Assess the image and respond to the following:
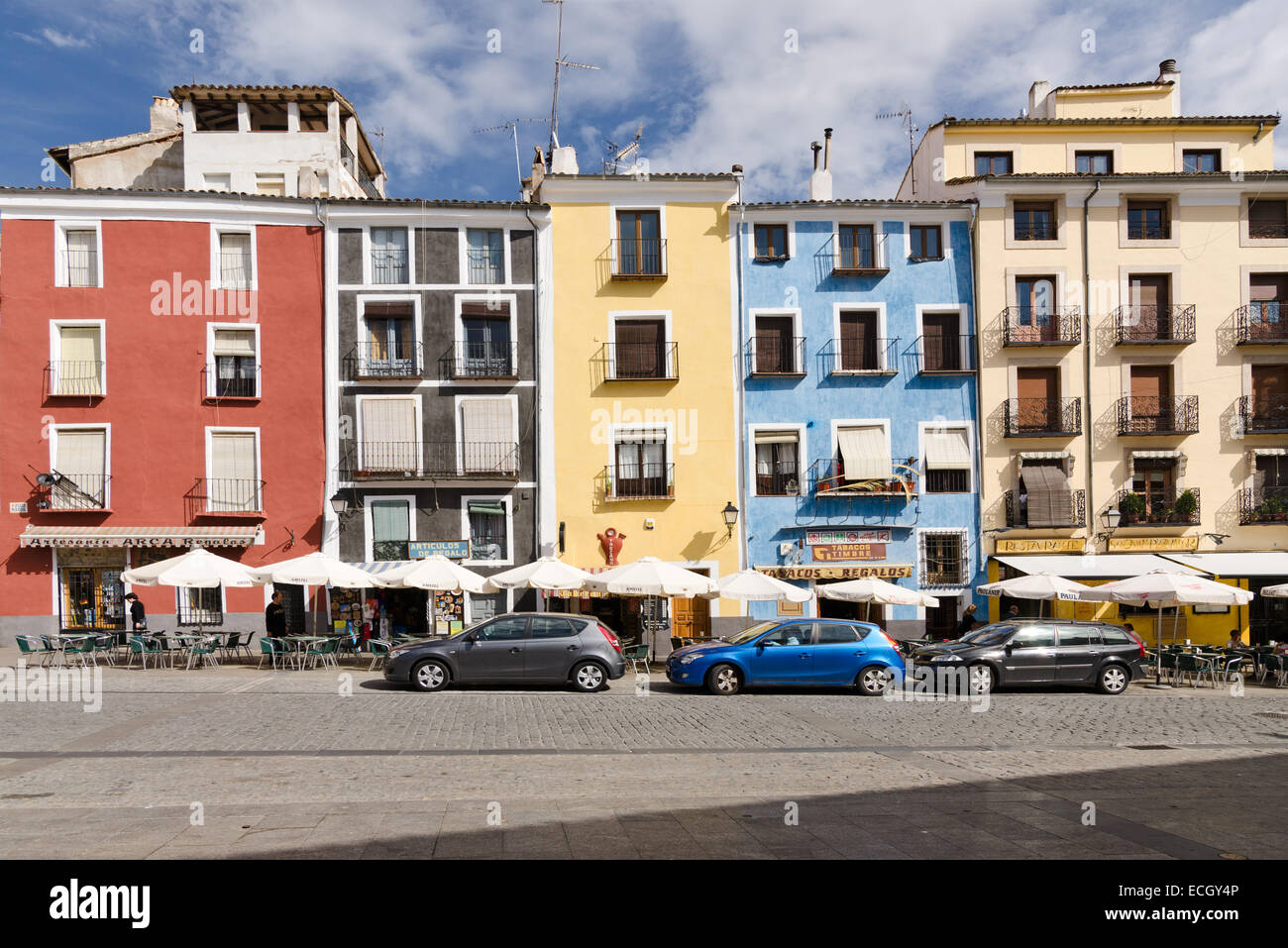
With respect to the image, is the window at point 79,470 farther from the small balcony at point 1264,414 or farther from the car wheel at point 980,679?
the small balcony at point 1264,414

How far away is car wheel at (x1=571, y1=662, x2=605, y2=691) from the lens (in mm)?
18031

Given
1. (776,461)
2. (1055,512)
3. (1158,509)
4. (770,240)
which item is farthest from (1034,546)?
(770,240)

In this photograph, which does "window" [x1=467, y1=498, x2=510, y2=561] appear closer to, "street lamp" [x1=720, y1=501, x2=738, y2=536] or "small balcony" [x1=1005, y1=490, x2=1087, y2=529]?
"street lamp" [x1=720, y1=501, x2=738, y2=536]

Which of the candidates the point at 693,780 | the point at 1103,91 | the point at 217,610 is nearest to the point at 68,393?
the point at 217,610

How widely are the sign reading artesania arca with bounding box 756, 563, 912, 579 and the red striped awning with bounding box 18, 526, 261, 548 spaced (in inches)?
575

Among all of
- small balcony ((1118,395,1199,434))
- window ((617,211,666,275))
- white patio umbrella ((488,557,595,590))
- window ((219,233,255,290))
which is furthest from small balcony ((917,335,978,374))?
window ((219,233,255,290))

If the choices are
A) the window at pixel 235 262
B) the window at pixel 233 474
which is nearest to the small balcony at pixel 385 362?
the window at pixel 233 474

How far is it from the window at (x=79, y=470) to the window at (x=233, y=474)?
274cm

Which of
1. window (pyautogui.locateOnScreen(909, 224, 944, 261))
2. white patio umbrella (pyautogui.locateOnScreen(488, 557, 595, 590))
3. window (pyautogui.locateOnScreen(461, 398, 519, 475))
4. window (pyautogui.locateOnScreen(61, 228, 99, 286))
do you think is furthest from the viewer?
window (pyautogui.locateOnScreen(909, 224, 944, 261))

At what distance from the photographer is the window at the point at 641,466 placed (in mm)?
27875

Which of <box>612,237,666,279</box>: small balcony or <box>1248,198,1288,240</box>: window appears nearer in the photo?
<box>612,237,666,279</box>: small balcony

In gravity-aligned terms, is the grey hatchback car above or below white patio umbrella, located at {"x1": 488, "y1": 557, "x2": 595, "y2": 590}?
below

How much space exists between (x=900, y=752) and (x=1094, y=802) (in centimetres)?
304
